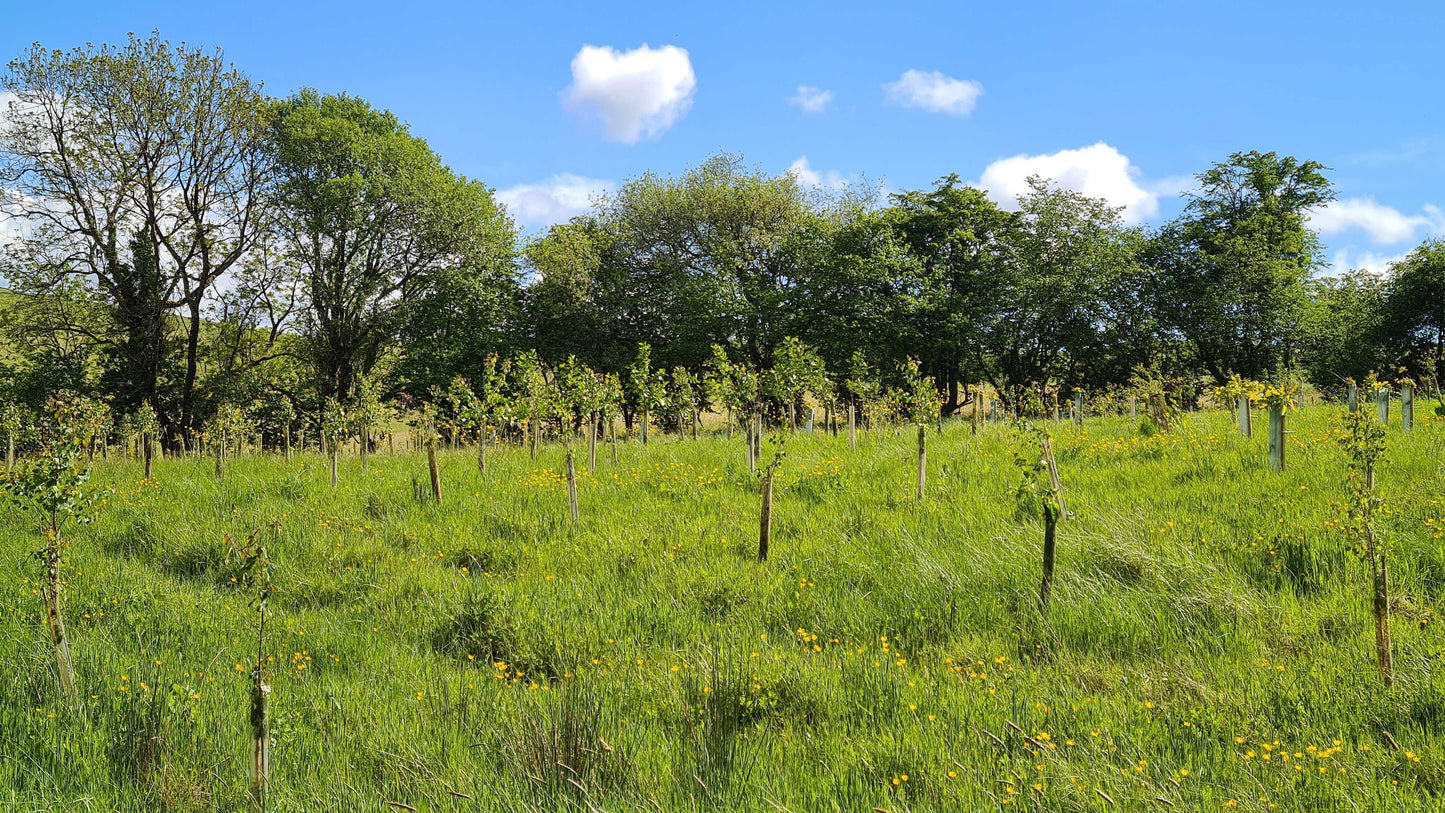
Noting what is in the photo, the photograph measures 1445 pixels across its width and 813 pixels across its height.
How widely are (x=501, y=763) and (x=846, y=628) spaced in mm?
3129

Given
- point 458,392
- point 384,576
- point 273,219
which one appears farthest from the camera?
point 273,219

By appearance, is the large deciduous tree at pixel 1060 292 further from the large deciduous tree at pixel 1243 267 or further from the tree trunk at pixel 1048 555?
the tree trunk at pixel 1048 555

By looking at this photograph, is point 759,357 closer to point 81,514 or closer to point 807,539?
point 807,539

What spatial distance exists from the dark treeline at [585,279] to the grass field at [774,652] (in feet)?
55.0

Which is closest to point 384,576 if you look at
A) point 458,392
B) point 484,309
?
point 458,392

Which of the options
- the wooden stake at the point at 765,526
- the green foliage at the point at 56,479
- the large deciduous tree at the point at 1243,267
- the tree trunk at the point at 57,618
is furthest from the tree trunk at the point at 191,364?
the large deciduous tree at the point at 1243,267

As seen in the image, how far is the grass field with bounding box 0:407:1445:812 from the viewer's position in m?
3.85

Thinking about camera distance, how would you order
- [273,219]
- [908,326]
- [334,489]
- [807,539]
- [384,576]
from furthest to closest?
[908,326] < [273,219] < [334,489] < [807,539] < [384,576]

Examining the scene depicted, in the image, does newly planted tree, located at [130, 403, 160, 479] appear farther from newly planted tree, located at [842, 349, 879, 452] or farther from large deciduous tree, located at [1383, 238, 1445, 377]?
large deciduous tree, located at [1383, 238, 1445, 377]

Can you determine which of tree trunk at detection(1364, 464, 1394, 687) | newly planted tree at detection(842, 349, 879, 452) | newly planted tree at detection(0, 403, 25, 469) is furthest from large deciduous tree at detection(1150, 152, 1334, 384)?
newly planted tree at detection(0, 403, 25, 469)

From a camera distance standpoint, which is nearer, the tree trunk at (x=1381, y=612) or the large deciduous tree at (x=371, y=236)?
the tree trunk at (x=1381, y=612)

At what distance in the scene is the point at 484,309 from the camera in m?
31.6

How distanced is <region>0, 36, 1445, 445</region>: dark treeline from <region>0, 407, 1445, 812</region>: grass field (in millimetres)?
16757

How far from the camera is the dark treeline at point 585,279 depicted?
24.3 m
